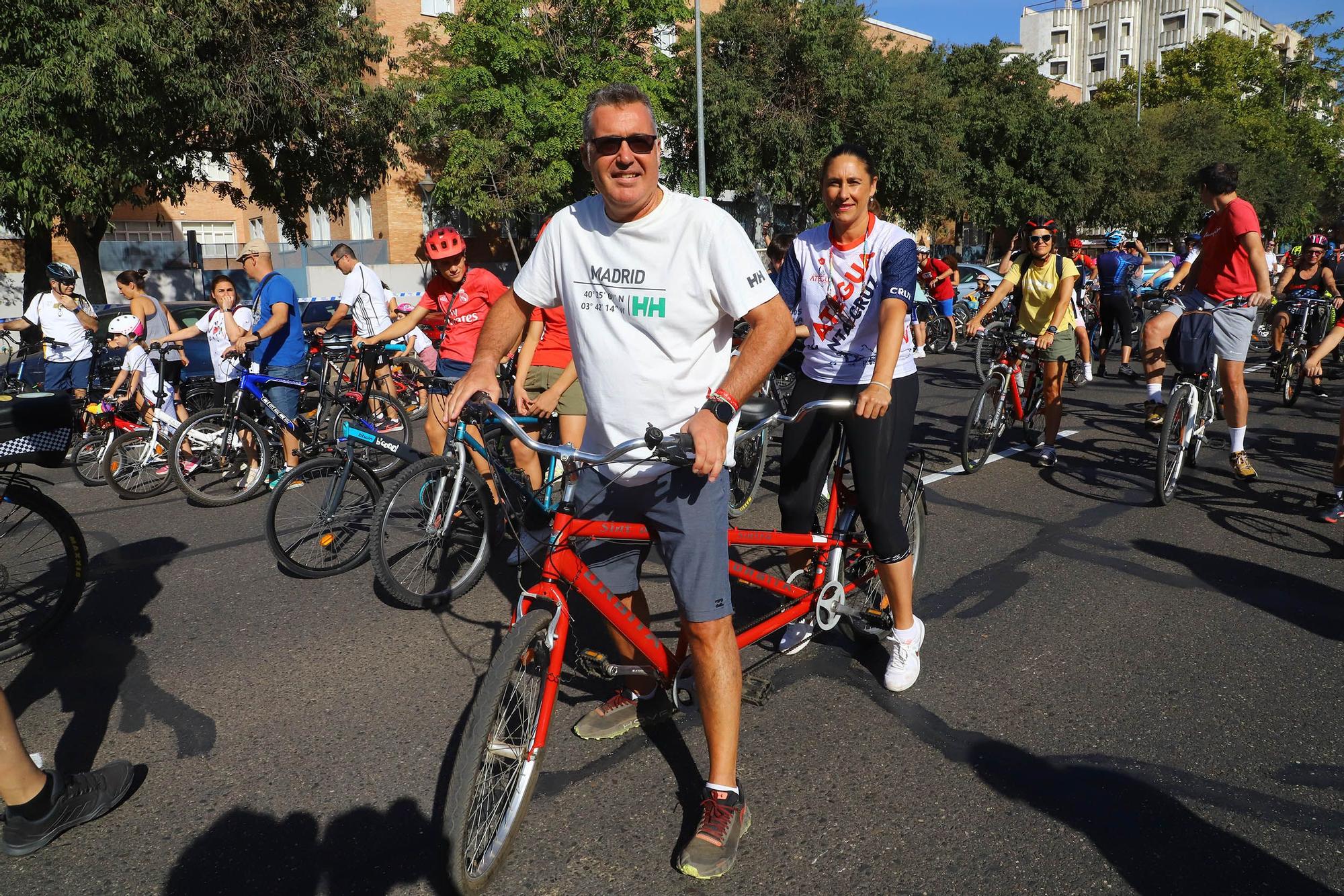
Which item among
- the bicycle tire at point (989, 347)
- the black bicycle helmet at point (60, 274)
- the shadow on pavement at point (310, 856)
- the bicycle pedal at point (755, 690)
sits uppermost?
the black bicycle helmet at point (60, 274)

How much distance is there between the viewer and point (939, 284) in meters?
16.6

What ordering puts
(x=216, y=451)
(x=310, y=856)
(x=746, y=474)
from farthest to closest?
(x=216, y=451), (x=746, y=474), (x=310, y=856)

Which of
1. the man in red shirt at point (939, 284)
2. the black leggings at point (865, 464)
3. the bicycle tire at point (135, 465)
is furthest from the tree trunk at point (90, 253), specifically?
the black leggings at point (865, 464)

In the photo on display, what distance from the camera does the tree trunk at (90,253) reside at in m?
19.3

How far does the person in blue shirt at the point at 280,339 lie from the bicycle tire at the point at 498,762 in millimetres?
5303

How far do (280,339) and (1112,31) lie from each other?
8555cm

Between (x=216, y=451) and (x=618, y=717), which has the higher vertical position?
(x=216, y=451)

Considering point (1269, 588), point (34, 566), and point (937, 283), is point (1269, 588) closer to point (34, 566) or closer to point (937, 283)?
point (34, 566)

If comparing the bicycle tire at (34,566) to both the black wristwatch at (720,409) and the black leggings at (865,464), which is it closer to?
the black leggings at (865,464)

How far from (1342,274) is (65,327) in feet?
46.3

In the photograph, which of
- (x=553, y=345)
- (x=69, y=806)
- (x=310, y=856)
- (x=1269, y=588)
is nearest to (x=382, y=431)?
(x=553, y=345)

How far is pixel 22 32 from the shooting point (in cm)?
1360

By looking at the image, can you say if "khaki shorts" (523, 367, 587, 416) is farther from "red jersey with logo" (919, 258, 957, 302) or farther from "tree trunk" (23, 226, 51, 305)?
"tree trunk" (23, 226, 51, 305)

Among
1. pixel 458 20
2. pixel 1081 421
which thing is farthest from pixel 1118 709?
pixel 458 20
